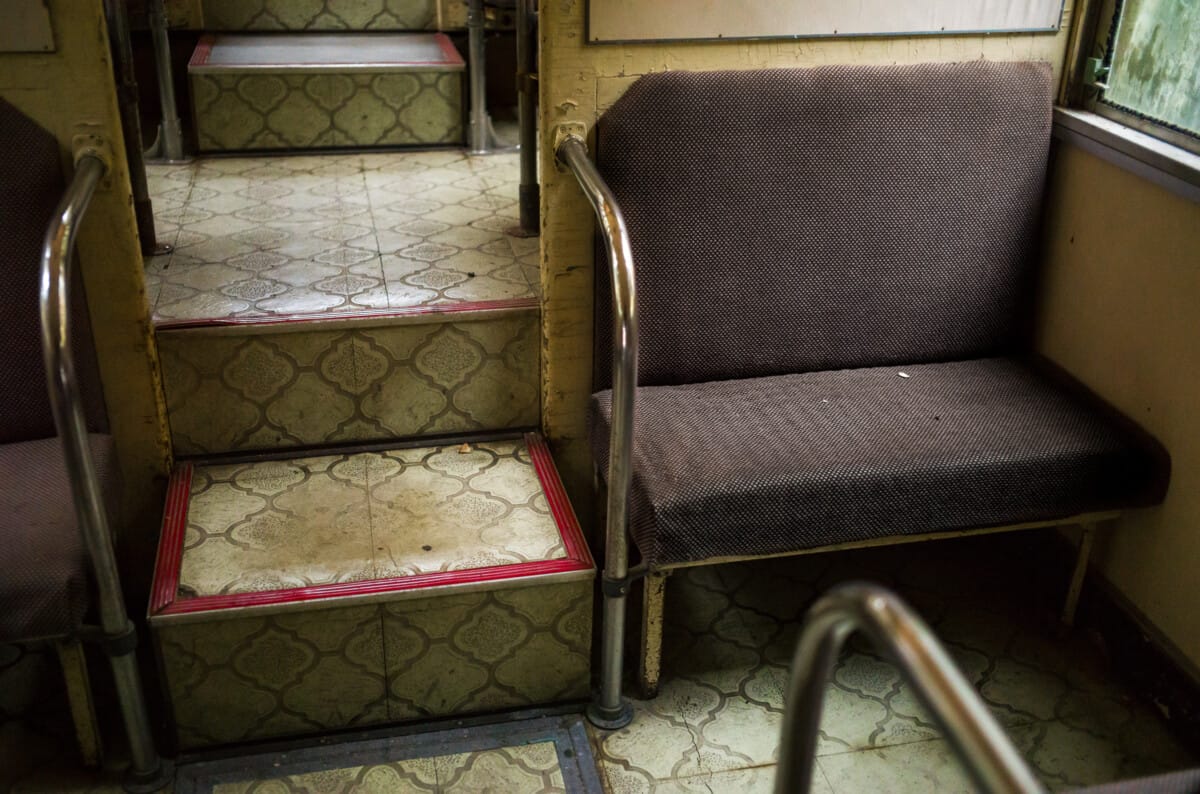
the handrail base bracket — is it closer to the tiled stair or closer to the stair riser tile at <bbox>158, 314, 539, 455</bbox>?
the tiled stair

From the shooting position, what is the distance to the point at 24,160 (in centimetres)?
207

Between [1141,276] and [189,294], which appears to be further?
[189,294]

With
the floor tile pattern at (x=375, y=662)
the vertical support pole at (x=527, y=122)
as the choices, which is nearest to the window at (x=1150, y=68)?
the vertical support pole at (x=527, y=122)

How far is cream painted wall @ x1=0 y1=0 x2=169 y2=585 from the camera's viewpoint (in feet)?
6.75

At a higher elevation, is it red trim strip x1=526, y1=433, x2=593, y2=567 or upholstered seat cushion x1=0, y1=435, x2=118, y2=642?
upholstered seat cushion x1=0, y1=435, x2=118, y2=642

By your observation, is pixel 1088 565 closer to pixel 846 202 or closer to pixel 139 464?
pixel 846 202

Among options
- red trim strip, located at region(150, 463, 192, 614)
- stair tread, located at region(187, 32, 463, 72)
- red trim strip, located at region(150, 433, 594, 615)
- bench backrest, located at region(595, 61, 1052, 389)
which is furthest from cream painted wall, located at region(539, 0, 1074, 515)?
stair tread, located at region(187, 32, 463, 72)

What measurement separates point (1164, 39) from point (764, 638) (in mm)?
1496

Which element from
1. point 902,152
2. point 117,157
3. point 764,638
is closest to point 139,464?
point 117,157

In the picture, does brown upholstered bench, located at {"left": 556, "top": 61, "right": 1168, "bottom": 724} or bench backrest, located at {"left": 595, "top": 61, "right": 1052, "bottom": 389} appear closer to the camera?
brown upholstered bench, located at {"left": 556, "top": 61, "right": 1168, "bottom": 724}

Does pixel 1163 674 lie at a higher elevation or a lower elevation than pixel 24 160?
lower

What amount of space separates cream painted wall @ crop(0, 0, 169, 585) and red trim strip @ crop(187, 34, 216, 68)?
1.73 metres

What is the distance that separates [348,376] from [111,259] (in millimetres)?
533

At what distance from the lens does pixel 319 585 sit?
2082mm
